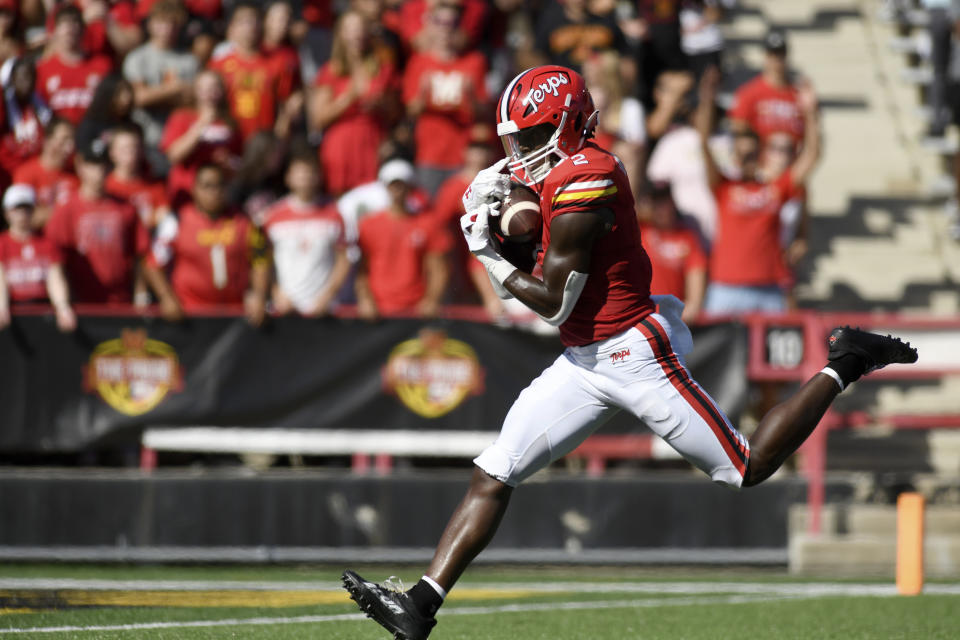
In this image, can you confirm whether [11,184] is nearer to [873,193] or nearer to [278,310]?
[278,310]

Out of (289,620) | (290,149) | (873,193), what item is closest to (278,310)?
(290,149)

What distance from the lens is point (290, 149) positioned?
10336mm

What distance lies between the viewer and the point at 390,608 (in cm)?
493

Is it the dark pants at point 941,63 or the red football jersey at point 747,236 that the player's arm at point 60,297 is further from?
the dark pants at point 941,63

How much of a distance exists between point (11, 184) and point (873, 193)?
7305 millimetres

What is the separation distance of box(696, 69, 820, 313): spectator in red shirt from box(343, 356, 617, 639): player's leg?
4887 millimetres

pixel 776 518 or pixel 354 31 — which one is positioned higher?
pixel 354 31

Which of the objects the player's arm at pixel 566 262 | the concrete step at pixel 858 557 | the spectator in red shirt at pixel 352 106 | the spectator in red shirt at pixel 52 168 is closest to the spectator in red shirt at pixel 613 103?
the spectator in red shirt at pixel 352 106

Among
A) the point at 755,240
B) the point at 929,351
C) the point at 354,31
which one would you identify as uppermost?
the point at 354,31

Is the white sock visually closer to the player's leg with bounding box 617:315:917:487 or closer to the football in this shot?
the player's leg with bounding box 617:315:917:487

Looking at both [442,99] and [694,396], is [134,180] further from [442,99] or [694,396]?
[694,396]

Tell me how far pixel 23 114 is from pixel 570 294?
6688mm

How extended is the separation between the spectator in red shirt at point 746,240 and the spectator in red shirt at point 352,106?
2.46 meters

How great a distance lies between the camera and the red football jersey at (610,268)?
508cm
